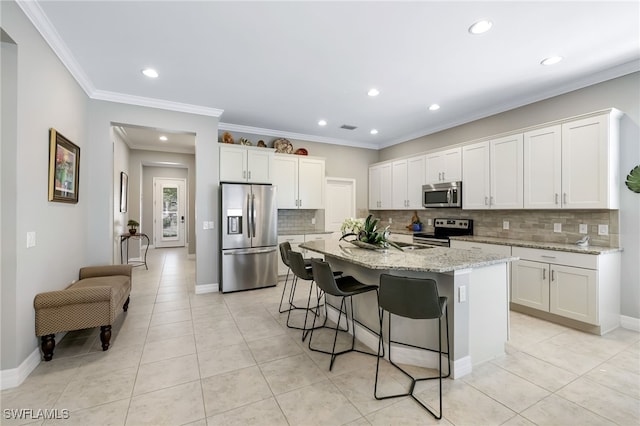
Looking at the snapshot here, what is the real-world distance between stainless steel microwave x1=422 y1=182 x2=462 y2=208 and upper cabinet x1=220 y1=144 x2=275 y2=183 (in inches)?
113

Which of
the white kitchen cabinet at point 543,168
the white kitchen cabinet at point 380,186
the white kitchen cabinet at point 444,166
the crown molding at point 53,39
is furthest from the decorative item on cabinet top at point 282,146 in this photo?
the white kitchen cabinet at point 543,168

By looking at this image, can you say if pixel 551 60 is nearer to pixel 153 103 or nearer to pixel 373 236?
pixel 373 236

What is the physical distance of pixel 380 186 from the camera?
6.29 metres

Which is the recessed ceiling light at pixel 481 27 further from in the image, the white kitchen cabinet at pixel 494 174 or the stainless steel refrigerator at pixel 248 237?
the stainless steel refrigerator at pixel 248 237

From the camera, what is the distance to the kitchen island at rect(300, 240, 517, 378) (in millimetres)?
2182

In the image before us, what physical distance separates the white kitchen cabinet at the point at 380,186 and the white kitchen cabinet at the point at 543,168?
8.50 feet

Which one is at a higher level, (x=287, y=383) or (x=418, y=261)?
(x=418, y=261)

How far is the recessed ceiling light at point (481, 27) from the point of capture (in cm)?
237

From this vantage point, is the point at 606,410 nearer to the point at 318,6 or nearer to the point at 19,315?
the point at 318,6

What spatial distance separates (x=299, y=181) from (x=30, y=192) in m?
3.85

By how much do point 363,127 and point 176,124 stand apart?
3245mm

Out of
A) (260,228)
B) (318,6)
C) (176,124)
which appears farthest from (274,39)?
(260,228)

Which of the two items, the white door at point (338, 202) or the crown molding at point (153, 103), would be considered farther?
the white door at point (338, 202)

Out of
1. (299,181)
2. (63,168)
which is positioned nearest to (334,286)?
(63,168)
